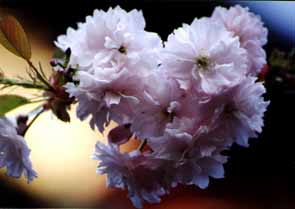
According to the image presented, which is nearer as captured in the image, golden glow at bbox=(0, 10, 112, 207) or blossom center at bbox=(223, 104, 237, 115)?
blossom center at bbox=(223, 104, 237, 115)

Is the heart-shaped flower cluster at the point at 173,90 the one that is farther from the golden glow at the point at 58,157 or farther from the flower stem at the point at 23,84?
the golden glow at the point at 58,157

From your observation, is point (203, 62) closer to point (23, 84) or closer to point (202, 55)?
point (202, 55)

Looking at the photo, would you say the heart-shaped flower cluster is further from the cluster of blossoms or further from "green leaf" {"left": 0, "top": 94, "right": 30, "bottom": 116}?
"green leaf" {"left": 0, "top": 94, "right": 30, "bottom": 116}

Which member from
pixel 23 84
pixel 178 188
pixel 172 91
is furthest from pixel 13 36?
pixel 178 188

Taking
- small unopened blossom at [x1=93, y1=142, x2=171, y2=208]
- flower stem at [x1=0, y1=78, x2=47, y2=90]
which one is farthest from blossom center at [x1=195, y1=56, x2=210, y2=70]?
flower stem at [x1=0, y1=78, x2=47, y2=90]

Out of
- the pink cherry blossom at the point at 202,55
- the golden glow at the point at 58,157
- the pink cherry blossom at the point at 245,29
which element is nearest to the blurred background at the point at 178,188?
the golden glow at the point at 58,157
